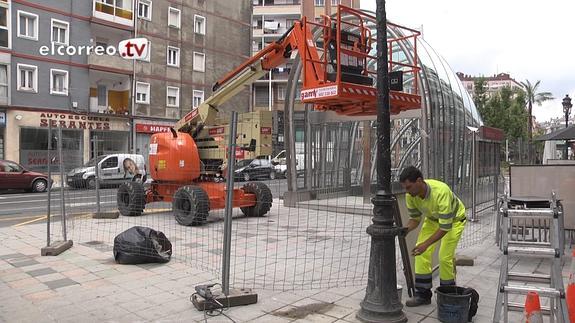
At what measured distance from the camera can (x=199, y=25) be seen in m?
35.1

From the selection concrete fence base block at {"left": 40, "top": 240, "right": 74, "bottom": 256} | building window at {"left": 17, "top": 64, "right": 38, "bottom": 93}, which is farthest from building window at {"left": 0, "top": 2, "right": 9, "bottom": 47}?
concrete fence base block at {"left": 40, "top": 240, "right": 74, "bottom": 256}

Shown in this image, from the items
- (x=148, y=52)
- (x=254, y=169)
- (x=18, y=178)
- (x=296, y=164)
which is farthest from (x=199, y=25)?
(x=254, y=169)

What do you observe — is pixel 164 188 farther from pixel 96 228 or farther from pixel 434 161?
pixel 434 161

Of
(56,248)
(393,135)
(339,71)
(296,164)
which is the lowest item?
(56,248)

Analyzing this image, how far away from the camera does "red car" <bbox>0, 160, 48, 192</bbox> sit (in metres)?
19.6

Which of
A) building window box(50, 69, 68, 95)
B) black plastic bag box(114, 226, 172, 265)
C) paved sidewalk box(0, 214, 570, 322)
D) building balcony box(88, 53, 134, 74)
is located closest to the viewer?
paved sidewalk box(0, 214, 570, 322)

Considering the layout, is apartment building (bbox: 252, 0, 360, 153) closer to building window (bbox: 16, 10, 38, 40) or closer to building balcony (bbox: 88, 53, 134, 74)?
building balcony (bbox: 88, 53, 134, 74)

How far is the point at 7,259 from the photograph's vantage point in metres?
7.38

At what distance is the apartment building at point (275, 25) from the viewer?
5069 cm

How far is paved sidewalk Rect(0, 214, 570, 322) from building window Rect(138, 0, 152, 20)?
26231mm

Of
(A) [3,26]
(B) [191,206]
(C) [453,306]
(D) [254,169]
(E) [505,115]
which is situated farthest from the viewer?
(E) [505,115]

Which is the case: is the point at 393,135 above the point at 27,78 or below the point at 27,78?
below

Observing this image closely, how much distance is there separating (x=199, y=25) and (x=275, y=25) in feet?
57.9

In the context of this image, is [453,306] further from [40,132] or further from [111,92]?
[111,92]
